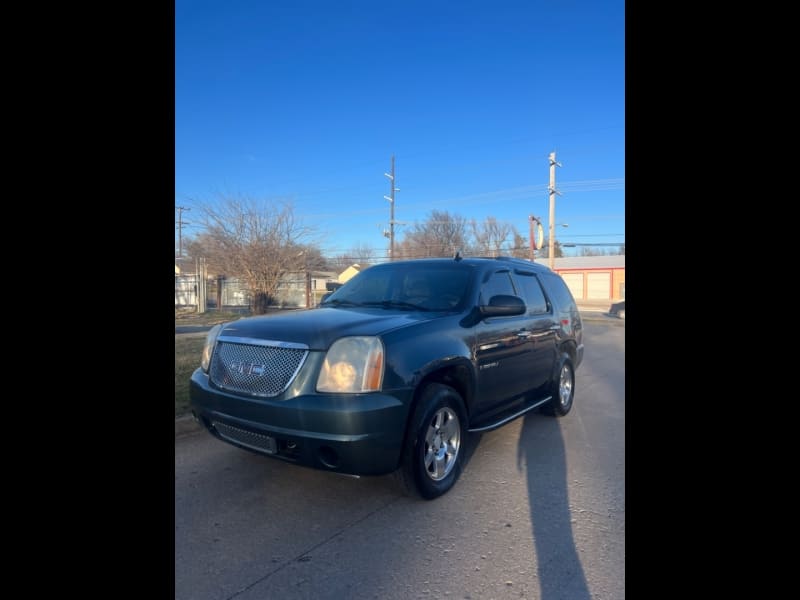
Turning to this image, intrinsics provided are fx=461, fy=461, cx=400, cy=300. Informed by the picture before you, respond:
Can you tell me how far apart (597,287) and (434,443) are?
165 feet

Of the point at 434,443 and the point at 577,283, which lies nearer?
the point at 434,443

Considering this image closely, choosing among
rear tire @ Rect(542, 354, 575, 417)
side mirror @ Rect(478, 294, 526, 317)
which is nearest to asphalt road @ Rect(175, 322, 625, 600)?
rear tire @ Rect(542, 354, 575, 417)

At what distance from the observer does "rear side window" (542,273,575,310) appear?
19.4ft

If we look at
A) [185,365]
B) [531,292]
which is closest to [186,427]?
[185,365]

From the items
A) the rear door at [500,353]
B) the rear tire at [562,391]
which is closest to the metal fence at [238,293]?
the rear tire at [562,391]

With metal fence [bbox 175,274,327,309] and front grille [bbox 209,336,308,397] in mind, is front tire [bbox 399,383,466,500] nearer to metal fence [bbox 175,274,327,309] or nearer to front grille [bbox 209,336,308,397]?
front grille [bbox 209,336,308,397]

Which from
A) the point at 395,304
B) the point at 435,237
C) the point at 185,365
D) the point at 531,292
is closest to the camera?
the point at 395,304

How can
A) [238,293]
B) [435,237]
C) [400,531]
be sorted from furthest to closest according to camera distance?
[435,237]
[238,293]
[400,531]

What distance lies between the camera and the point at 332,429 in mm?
2902

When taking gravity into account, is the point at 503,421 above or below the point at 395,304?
below

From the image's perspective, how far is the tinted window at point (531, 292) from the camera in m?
5.18

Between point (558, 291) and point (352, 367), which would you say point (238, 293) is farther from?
point (352, 367)
